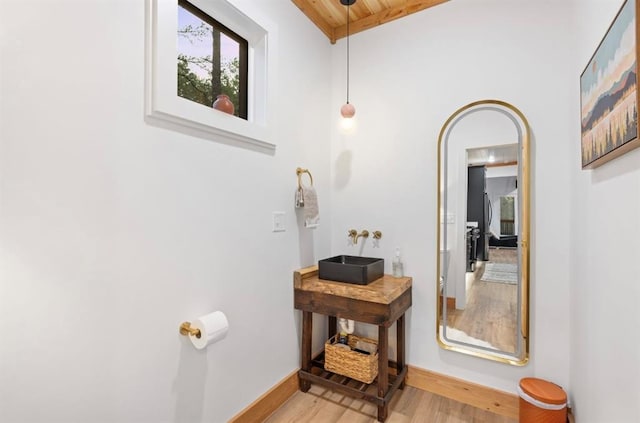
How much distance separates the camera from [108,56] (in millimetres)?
1074

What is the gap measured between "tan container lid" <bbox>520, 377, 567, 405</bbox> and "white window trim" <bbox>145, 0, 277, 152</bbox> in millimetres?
1880

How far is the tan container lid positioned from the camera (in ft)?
4.94

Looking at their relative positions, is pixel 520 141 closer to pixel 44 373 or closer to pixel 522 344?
pixel 522 344

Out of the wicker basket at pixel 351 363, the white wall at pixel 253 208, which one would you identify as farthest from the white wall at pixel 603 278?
the wicker basket at pixel 351 363

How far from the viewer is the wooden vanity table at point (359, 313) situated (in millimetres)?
1728

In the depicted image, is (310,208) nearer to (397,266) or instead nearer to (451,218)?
(397,266)

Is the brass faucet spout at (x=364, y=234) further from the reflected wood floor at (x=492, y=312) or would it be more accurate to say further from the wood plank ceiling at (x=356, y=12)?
the wood plank ceiling at (x=356, y=12)

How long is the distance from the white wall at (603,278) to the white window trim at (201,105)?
4.87 feet

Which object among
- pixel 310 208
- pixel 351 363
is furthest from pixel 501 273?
pixel 310 208

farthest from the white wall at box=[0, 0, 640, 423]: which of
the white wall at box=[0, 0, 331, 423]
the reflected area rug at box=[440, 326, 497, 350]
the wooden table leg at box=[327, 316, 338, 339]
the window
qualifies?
the wooden table leg at box=[327, 316, 338, 339]

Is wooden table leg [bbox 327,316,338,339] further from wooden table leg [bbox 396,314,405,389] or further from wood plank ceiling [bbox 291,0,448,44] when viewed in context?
wood plank ceiling [bbox 291,0,448,44]

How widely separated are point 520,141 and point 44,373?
2316 millimetres

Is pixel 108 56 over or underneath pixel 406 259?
over

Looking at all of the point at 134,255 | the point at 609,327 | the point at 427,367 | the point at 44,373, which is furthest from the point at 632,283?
the point at 44,373
